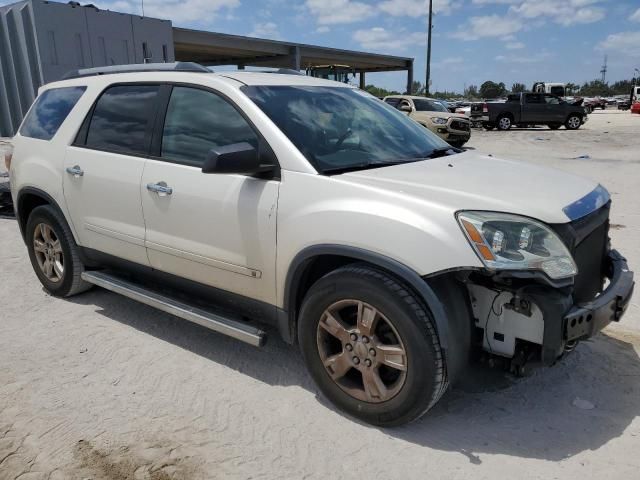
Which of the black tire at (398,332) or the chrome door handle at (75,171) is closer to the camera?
the black tire at (398,332)

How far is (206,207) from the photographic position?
3.22m

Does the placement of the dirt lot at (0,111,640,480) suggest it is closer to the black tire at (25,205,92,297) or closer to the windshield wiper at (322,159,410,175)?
the black tire at (25,205,92,297)

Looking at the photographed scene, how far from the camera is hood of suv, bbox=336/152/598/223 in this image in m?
2.55

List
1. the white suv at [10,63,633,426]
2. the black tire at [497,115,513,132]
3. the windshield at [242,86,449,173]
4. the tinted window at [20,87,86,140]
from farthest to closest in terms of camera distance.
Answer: the black tire at [497,115,513,132], the tinted window at [20,87,86,140], the windshield at [242,86,449,173], the white suv at [10,63,633,426]

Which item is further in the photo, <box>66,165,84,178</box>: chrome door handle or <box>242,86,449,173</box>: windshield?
<box>66,165,84,178</box>: chrome door handle

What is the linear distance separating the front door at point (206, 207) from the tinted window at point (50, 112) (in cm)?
129

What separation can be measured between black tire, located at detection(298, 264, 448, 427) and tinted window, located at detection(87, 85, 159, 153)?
170cm

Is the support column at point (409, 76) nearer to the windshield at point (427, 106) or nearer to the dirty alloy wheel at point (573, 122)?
the dirty alloy wheel at point (573, 122)

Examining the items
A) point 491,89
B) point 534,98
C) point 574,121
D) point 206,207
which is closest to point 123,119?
point 206,207

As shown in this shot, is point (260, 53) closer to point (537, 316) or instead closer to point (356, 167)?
point (356, 167)

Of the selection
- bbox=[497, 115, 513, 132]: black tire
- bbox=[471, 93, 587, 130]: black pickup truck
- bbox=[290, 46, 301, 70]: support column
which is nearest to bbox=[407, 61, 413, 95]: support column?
bbox=[290, 46, 301, 70]: support column

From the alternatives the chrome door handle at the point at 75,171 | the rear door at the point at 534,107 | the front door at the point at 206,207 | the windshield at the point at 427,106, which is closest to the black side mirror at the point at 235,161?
the front door at the point at 206,207

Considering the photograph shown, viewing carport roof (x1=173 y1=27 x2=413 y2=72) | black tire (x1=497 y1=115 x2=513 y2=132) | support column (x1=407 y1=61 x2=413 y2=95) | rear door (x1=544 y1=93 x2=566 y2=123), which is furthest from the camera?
support column (x1=407 y1=61 x2=413 y2=95)

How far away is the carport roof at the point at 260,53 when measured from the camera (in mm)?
28828
